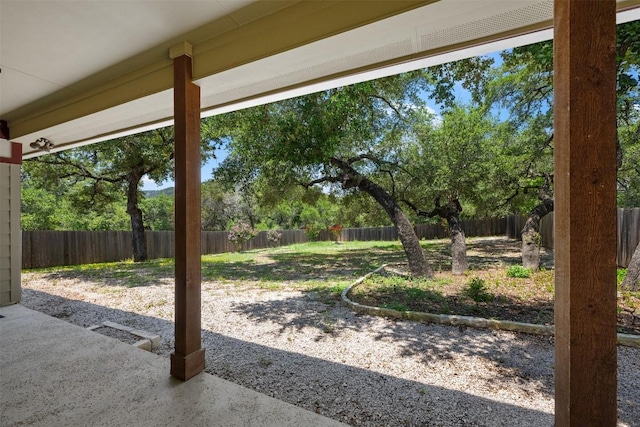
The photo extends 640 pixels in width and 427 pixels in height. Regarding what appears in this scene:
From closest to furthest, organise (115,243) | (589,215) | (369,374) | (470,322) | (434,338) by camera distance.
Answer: (589,215), (369,374), (434,338), (470,322), (115,243)

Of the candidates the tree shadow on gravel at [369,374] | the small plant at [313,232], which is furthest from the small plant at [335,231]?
the tree shadow on gravel at [369,374]

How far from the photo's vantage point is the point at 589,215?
33.5 inches

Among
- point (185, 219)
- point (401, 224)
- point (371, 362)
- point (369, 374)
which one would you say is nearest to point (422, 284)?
point (401, 224)

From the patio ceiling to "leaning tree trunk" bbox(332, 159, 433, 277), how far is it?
3982mm

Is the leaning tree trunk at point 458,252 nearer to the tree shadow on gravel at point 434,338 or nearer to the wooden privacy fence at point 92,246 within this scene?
the tree shadow on gravel at point 434,338

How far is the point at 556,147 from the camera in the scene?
94 cm

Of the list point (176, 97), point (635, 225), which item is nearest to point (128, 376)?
point (176, 97)

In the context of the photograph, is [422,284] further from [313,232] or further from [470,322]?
[313,232]

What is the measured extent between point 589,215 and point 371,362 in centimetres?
205

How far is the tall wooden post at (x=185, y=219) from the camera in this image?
1865 millimetres

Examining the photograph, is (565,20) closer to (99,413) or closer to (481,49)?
(481,49)

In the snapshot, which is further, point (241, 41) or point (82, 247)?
point (82, 247)

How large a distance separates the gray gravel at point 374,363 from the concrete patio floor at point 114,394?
381 mm

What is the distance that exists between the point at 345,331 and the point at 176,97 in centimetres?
270
